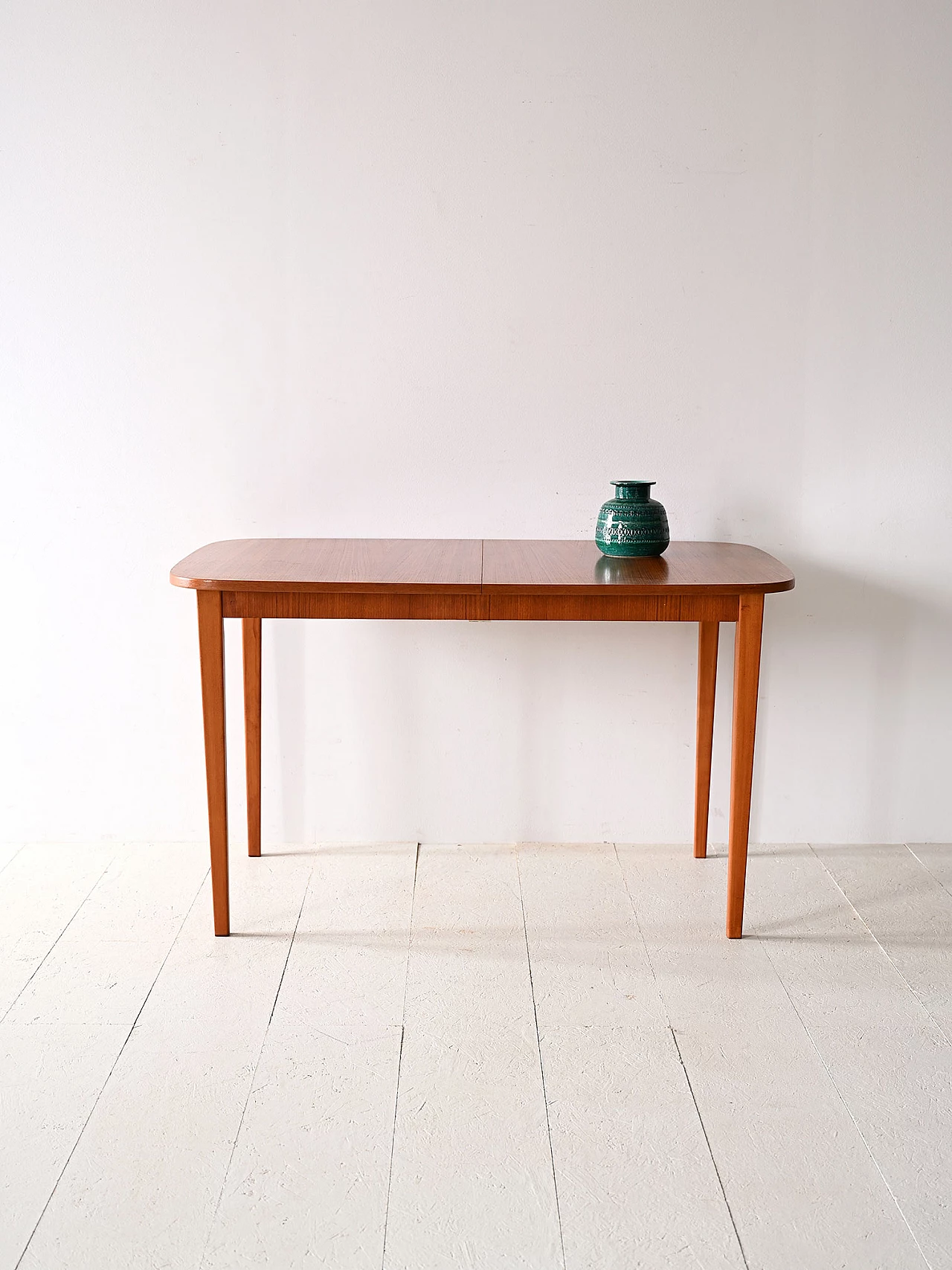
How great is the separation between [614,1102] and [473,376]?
1524mm

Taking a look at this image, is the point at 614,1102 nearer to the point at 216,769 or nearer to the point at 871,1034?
the point at 871,1034

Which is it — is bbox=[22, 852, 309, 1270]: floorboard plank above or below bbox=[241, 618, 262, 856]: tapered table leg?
below

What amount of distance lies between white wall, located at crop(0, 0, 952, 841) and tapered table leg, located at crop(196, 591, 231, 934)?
1.50 feet

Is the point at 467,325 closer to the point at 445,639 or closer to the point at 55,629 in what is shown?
the point at 445,639

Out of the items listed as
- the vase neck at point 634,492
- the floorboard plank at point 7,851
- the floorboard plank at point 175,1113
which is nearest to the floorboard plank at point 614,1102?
the floorboard plank at point 175,1113

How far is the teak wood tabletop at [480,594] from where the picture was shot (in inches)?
77.3

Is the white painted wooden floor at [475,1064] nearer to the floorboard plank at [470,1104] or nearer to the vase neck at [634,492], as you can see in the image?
the floorboard plank at [470,1104]

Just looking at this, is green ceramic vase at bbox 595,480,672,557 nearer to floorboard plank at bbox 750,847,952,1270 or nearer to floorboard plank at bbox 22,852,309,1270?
floorboard plank at bbox 750,847,952,1270

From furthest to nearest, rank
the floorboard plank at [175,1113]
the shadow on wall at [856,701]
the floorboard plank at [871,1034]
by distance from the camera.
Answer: the shadow on wall at [856,701] → the floorboard plank at [871,1034] → the floorboard plank at [175,1113]

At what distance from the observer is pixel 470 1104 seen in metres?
1.61

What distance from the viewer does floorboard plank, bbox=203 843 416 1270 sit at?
135 centimetres

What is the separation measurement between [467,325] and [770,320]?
672 mm

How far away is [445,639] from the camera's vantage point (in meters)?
2.54

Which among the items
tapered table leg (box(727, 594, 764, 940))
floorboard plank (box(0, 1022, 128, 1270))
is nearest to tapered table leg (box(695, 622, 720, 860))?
tapered table leg (box(727, 594, 764, 940))
